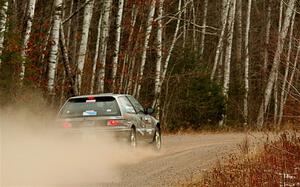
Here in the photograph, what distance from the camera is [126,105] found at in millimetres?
18844

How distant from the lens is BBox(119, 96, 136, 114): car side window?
1856 cm

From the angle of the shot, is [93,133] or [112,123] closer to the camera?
[93,133]

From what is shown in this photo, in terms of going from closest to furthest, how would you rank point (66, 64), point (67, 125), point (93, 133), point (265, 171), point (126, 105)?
point (265, 171) → point (93, 133) → point (67, 125) → point (126, 105) → point (66, 64)

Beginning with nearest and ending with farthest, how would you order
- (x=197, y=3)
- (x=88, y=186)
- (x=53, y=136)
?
(x=88, y=186) → (x=53, y=136) → (x=197, y=3)

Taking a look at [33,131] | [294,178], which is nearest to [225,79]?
[33,131]

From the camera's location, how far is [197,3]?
4681 cm

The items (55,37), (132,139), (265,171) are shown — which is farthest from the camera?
(55,37)

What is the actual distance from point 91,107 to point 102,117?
47cm

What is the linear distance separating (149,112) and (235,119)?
1795cm

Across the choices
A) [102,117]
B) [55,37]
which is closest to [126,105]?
[102,117]

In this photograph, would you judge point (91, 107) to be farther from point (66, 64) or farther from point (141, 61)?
point (141, 61)

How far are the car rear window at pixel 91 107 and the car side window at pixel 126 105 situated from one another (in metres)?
0.39

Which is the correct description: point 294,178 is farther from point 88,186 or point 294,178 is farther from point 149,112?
point 149,112

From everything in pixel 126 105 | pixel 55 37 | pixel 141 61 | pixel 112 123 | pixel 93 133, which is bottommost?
pixel 93 133
